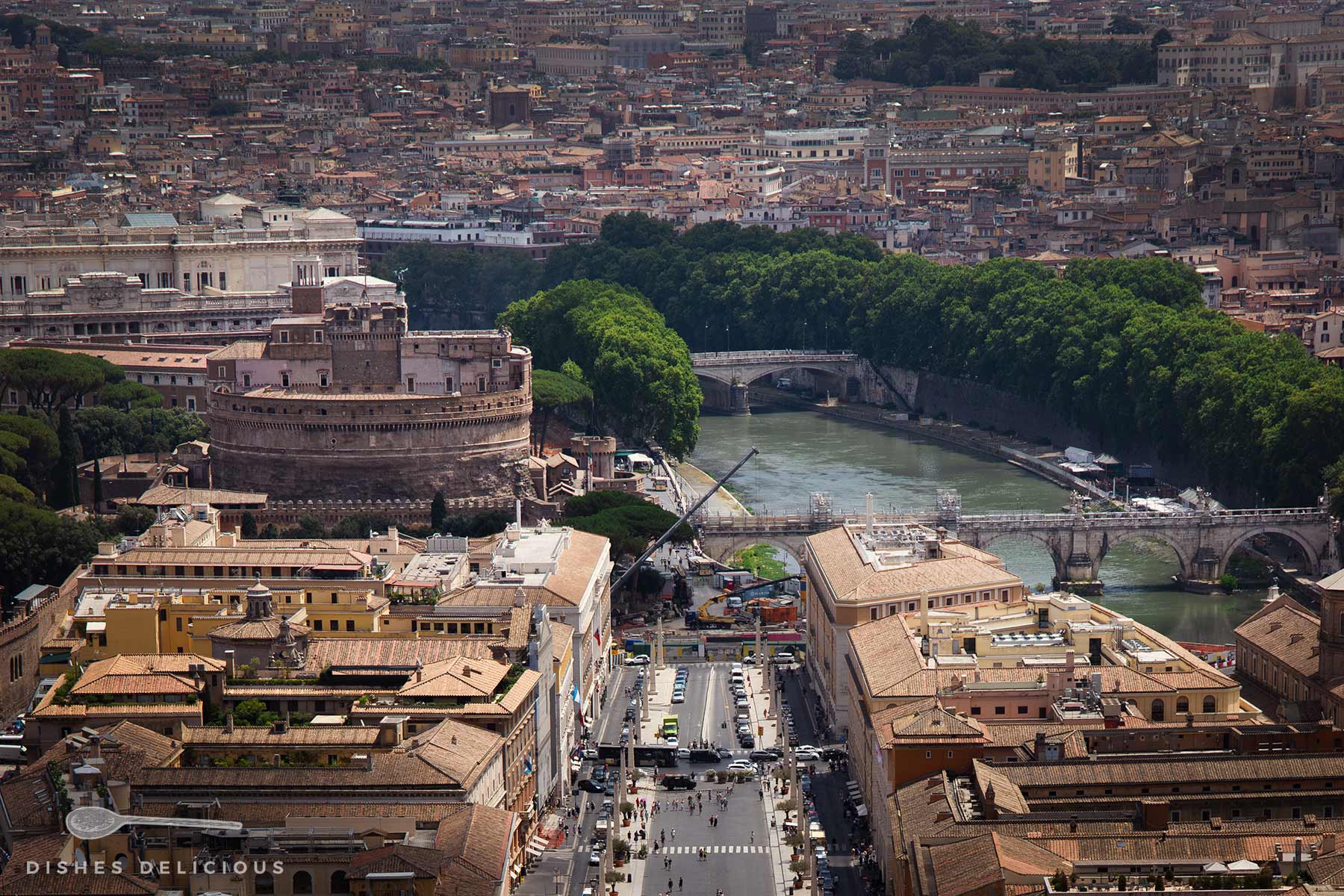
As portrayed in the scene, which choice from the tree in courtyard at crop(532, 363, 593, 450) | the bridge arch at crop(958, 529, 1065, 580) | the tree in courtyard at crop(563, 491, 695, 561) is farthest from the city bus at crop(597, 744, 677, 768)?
the tree in courtyard at crop(532, 363, 593, 450)

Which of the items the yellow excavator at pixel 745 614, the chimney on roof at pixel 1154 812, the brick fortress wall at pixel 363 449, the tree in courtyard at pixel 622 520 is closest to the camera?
the chimney on roof at pixel 1154 812

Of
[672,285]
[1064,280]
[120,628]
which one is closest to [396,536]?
[120,628]

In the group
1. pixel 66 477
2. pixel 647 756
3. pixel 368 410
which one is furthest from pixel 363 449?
pixel 647 756

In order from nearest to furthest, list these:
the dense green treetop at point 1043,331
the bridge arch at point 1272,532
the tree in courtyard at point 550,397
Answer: the bridge arch at point 1272,532, the dense green treetop at point 1043,331, the tree in courtyard at point 550,397

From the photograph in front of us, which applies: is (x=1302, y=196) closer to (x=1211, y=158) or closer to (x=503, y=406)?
(x=1211, y=158)

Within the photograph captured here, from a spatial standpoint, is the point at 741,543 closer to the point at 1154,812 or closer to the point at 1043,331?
the point at 1043,331

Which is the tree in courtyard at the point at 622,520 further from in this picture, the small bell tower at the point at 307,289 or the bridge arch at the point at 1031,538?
the small bell tower at the point at 307,289

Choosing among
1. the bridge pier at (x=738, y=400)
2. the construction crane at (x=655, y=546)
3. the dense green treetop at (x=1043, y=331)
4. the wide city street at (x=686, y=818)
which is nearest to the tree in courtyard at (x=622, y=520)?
the construction crane at (x=655, y=546)
